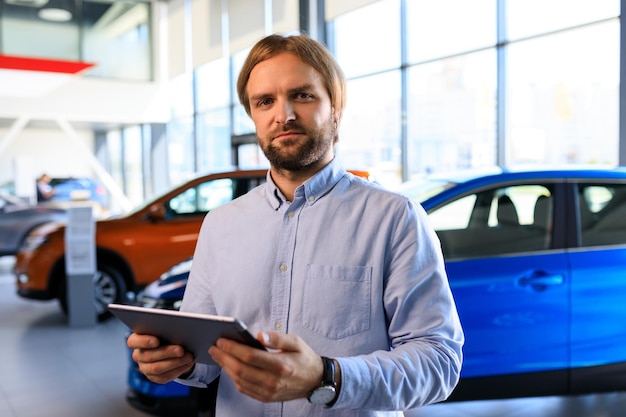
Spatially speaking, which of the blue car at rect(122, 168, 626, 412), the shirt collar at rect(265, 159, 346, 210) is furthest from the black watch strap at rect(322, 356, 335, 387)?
the blue car at rect(122, 168, 626, 412)

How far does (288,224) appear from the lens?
1354 millimetres

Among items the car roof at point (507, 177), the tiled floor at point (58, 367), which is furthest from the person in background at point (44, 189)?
the car roof at point (507, 177)

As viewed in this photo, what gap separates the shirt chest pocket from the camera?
4.08 feet

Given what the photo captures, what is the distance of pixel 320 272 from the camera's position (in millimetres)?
1271

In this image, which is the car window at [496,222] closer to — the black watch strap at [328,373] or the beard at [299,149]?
the beard at [299,149]

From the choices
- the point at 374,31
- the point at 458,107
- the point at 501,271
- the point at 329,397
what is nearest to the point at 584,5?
the point at 458,107

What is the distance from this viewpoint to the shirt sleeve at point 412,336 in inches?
43.5

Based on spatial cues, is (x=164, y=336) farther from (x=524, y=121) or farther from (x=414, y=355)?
(x=524, y=121)

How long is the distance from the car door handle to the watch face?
217cm

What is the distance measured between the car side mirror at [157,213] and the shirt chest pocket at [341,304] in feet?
15.6

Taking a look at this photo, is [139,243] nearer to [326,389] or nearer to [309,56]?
[309,56]

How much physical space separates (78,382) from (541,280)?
3.19 metres

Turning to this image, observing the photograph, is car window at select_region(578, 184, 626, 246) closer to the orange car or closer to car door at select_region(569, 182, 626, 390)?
car door at select_region(569, 182, 626, 390)

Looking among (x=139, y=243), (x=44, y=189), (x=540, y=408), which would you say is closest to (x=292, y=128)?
(x=540, y=408)
